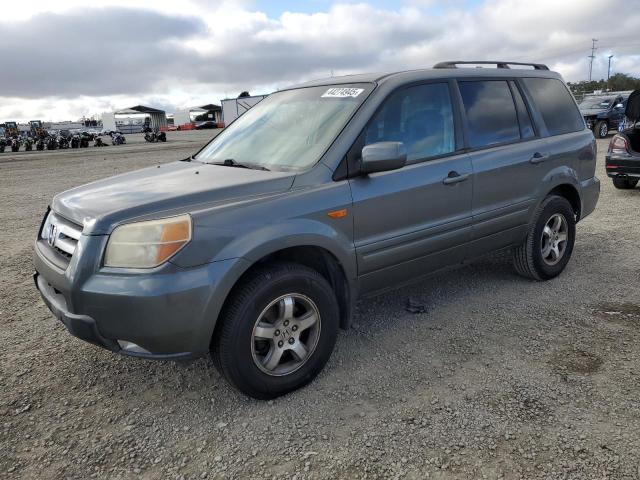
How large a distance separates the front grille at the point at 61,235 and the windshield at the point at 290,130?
1122 millimetres

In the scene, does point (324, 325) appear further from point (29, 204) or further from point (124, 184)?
point (29, 204)

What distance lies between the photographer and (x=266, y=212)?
279 centimetres

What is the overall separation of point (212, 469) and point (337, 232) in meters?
1.43

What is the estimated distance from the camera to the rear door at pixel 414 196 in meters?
3.24

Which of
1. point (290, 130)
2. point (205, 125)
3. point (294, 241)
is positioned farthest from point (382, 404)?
point (205, 125)

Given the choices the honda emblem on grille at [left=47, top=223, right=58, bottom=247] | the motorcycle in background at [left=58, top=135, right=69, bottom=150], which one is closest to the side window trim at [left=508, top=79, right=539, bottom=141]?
the honda emblem on grille at [left=47, top=223, right=58, bottom=247]

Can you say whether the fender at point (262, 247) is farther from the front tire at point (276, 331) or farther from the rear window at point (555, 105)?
the rear window at point (555, 105)

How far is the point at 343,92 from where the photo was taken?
354cm

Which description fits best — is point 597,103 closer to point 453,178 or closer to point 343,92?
point 453,178

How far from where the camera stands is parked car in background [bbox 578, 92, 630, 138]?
2042 centimetres

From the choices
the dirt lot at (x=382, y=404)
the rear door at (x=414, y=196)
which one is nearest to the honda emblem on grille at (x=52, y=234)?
the dirt lot at (x=382, y=404)

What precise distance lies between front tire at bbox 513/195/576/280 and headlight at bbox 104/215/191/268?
124 inches

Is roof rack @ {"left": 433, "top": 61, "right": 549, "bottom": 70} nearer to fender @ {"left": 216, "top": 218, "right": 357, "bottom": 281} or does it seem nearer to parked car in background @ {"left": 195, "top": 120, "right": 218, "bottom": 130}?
fender @ {"left": 216, "top": 218, "right": 357, "bottom": 281}

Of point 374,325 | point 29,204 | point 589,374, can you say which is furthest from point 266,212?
point 29,204
